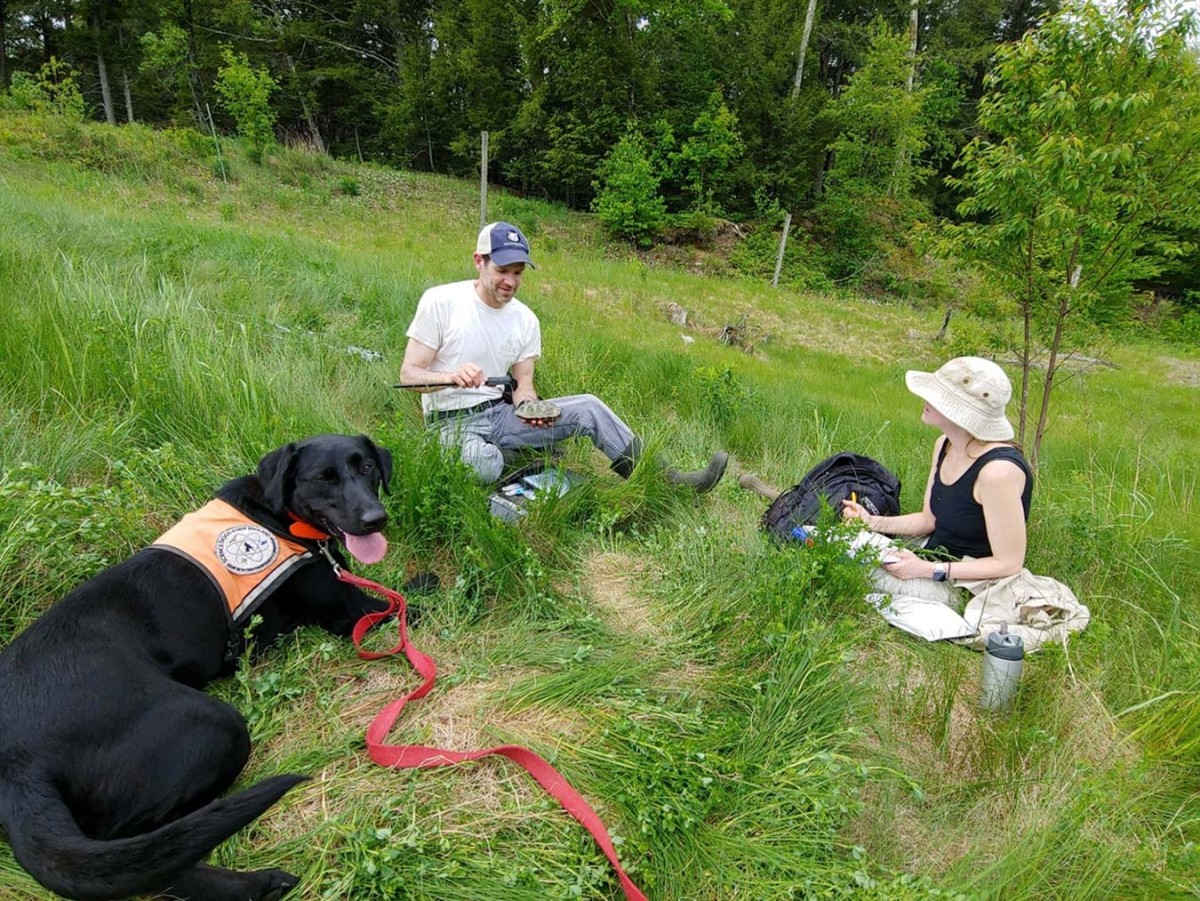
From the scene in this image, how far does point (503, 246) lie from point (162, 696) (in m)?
2.59

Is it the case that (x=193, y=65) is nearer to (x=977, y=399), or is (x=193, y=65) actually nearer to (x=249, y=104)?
(x=249, y=104)

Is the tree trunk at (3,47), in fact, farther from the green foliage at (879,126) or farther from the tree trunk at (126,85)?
the green foliage at (879,126)

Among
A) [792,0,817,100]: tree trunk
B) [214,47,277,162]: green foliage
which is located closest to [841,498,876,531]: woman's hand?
[214,47,277,162]: green foliage

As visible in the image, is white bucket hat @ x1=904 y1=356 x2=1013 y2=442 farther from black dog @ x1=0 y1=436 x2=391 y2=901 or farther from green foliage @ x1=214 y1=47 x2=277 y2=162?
green foliage @ x1=214 y1=47 x2=277 y2=162

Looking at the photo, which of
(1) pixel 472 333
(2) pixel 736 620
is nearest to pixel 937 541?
(2) pixel 736 620

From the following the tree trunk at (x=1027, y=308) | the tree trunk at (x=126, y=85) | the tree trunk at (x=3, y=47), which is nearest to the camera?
the tree trunk at (x=1027, y=308)

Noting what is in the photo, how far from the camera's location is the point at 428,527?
262 cm

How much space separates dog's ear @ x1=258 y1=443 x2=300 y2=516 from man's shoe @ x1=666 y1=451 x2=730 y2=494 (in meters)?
1.95

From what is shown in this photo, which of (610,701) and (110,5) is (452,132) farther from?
(610,701)

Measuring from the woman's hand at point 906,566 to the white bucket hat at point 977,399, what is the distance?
61cm

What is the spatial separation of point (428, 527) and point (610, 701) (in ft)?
3.63

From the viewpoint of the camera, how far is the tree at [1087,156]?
3646 millimetres

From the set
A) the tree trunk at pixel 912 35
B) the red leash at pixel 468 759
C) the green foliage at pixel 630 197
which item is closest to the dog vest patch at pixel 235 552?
the red leash at pixel 468 759

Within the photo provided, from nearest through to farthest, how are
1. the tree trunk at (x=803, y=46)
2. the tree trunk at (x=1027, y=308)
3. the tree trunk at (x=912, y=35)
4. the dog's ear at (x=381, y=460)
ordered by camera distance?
the dog's ear at (x=381, y=460) < the tree trunk at (x=1027, y=308) < the tree trunk at (x=803, y=46) < the tree trunk at (x=912, y=35)
